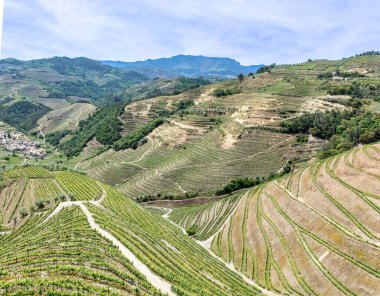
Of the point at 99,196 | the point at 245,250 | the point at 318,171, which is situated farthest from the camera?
the point at 99,196

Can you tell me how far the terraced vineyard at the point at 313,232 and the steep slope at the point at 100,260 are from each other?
6.14 meters

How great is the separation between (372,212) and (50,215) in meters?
56.2

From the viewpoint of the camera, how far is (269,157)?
403 feet

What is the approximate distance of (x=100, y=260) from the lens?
40656 millimetres

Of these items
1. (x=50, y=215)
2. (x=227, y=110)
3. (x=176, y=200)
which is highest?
(x=227, y=110)

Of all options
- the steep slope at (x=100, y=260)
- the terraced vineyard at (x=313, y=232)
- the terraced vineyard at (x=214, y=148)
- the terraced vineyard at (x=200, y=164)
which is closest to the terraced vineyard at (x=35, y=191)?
the steep slope at (x=100, y=260)

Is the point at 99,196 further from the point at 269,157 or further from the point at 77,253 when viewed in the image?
the point at 269,157

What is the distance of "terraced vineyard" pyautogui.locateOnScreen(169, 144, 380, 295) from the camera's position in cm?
4684

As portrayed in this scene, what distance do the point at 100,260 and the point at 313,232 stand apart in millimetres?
33775

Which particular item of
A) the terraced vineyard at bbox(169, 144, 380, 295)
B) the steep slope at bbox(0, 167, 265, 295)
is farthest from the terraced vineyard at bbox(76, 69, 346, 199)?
the steep slope at bbox(0, 167, 265, 295)

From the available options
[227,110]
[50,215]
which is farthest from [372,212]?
[227,110]

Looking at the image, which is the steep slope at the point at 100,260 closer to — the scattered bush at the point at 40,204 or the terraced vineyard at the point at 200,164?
the scattered bush at the point at 40,204

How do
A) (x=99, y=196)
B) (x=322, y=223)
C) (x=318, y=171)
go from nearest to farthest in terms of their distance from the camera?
1. (x=322, y=223)
2. (x=318, y=171)
3. (x=99, y=196)

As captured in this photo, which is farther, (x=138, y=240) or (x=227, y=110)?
(x=227, y=110)
